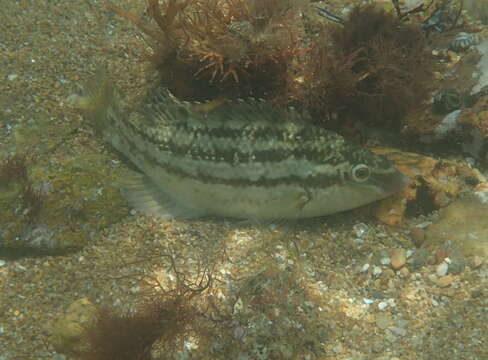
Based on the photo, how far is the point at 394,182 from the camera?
12.5 feet

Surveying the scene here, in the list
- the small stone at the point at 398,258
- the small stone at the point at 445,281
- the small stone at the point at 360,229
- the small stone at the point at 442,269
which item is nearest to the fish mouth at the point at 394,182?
the small stone at the point at 360,229

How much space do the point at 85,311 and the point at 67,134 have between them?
213cm

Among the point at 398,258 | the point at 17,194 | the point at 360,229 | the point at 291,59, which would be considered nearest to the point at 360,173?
the point at 360,229

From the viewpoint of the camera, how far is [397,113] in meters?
4.39

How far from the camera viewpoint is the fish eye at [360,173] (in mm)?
3807

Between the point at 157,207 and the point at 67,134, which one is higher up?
the point at 67,134

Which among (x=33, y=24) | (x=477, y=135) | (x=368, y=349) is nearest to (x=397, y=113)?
(x=477, y=135)

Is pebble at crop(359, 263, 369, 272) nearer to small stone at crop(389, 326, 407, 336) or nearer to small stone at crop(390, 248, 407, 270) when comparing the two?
small stone at crop(390, 248, 407, 270)

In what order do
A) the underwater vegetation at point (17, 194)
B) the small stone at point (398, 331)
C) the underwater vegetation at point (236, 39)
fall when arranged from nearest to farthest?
the small stone at point (398, 331) → the underwater vegetation at point (17, 194) → the underwater vegetation at point (236, 39)

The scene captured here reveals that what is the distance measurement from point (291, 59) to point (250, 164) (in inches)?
44.9

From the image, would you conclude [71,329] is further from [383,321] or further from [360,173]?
[360,173]

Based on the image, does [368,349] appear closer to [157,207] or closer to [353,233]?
[353,233]

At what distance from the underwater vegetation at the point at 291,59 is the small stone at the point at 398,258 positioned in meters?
1.53

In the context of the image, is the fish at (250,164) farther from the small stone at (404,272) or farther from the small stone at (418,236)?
the small stone at (404,272)
